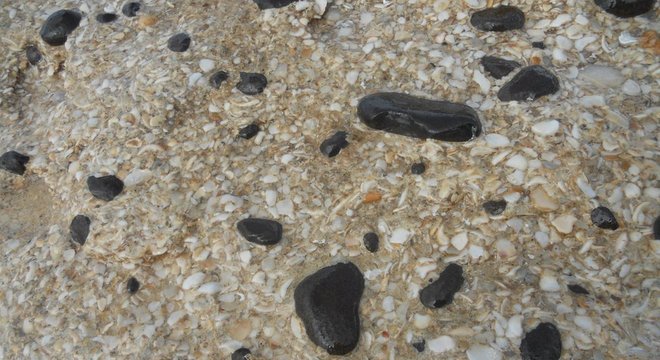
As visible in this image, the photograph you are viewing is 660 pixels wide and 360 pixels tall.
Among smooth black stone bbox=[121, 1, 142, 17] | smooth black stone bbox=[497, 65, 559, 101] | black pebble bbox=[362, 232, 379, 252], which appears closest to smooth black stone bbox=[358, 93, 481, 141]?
smooth black stone bbox=[497, 65, 559, 101]

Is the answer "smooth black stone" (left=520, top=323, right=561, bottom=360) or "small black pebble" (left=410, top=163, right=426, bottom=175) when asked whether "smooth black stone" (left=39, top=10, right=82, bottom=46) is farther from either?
"smooth black stone" (left=520, top=323, right=561, bottom=360)

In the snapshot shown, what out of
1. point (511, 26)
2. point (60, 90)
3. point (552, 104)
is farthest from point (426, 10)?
point (60, 90)

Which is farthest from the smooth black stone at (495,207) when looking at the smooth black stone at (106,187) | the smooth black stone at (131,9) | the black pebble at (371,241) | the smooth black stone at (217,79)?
the smooth black stone at (131,9)

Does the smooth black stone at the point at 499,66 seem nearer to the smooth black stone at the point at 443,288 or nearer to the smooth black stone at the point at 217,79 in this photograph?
the smooth black stone at the point at 443,288

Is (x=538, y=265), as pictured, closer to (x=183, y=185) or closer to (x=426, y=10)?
(x=426, y=10)

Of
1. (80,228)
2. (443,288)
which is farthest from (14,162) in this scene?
(443,288)
